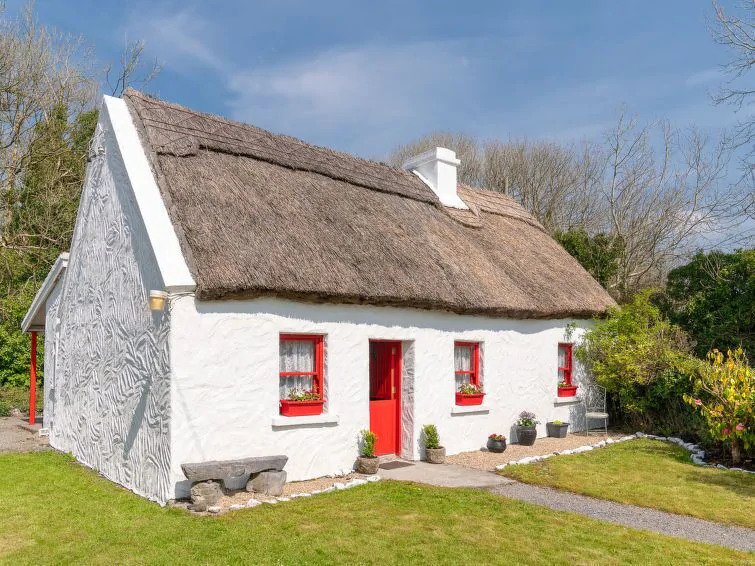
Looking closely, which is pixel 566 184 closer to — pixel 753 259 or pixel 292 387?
pixel 753 259

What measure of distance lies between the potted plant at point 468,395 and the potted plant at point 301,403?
3264 millimetres

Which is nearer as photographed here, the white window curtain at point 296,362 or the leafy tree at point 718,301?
the white window curtain at point 296,362

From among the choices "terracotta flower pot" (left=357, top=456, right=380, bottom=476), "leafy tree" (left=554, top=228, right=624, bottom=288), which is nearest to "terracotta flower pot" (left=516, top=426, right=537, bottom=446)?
"terracotta flower pot" (left=357, top=456, right=380, bottom=476)

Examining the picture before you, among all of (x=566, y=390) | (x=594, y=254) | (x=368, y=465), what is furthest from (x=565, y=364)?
(x=594, y=254)

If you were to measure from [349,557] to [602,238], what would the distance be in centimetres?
2042

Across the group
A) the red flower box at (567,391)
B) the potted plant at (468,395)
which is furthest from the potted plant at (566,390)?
the potted plant at (468,395)

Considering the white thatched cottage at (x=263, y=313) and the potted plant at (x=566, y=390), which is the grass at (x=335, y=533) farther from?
the potted plant at (x=566, y=390)

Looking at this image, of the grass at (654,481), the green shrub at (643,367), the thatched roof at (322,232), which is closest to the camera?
the grass at (654,481)

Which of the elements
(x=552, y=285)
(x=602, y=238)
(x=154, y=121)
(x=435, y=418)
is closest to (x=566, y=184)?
(x=602, y=238)

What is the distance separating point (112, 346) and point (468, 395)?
20.4 feet

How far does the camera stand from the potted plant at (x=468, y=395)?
37.3ft

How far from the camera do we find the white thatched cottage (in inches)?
316

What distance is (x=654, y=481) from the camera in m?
9.31

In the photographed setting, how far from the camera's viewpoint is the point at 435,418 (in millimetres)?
10859
